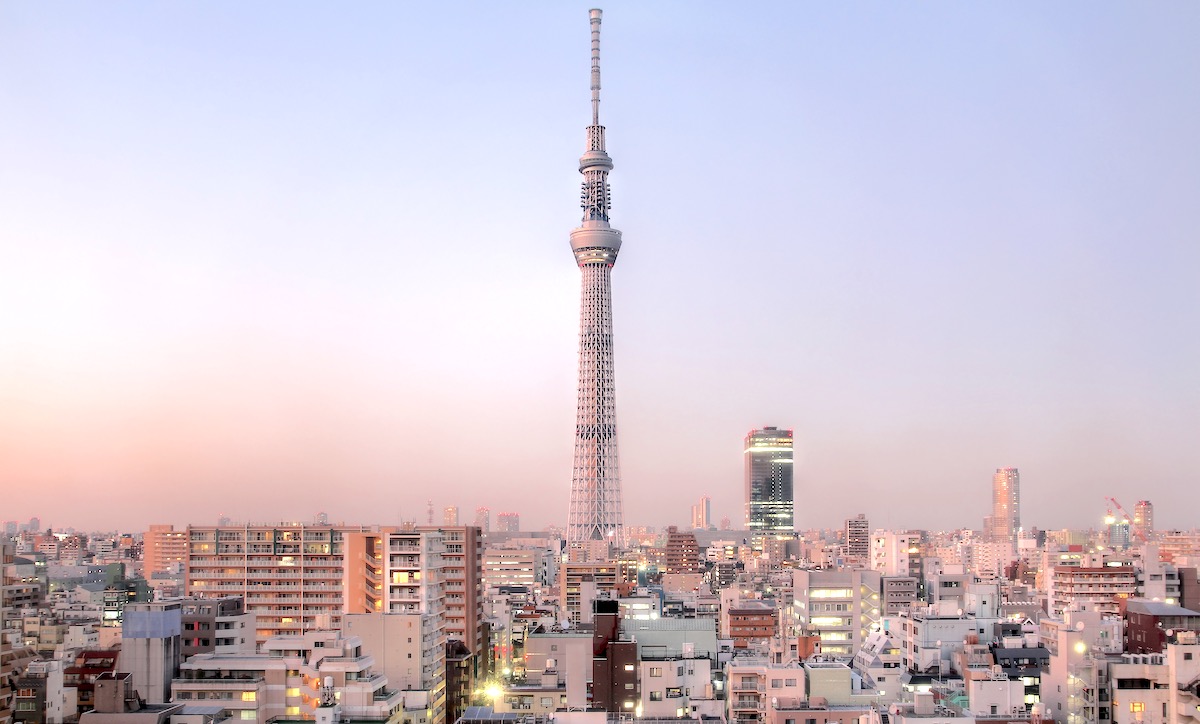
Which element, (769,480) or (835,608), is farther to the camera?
(769,480)

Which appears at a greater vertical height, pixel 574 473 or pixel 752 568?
pixel 574 473

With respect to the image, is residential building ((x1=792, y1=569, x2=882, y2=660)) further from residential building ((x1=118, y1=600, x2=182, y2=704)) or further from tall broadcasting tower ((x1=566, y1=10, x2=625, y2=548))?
tall broadcasting tower ((x1=566, y1=10, x2=625, y2=548))

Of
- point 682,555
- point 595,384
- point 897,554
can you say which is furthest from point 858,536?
point 897,554

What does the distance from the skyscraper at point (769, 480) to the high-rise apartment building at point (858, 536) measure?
3726 cm

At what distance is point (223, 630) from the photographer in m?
24.4

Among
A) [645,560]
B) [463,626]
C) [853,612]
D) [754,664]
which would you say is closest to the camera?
[754,664]

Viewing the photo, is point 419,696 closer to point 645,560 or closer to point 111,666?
point 111,666

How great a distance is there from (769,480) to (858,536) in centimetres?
4057

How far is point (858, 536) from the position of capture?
87.1m

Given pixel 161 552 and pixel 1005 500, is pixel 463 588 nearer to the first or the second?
pixel 161 552

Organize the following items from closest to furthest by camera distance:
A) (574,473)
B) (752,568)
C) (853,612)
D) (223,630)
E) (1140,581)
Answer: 1. (223,630)
2. (853,612)
3. (1140,581)
4. (574,473)
5. (752,568)

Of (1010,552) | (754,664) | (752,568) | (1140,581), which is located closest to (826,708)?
(754,664)

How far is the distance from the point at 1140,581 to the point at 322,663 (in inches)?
1147

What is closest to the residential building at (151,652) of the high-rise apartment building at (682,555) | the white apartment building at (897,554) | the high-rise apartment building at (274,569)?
the high-rise apartment building at (274,569)
